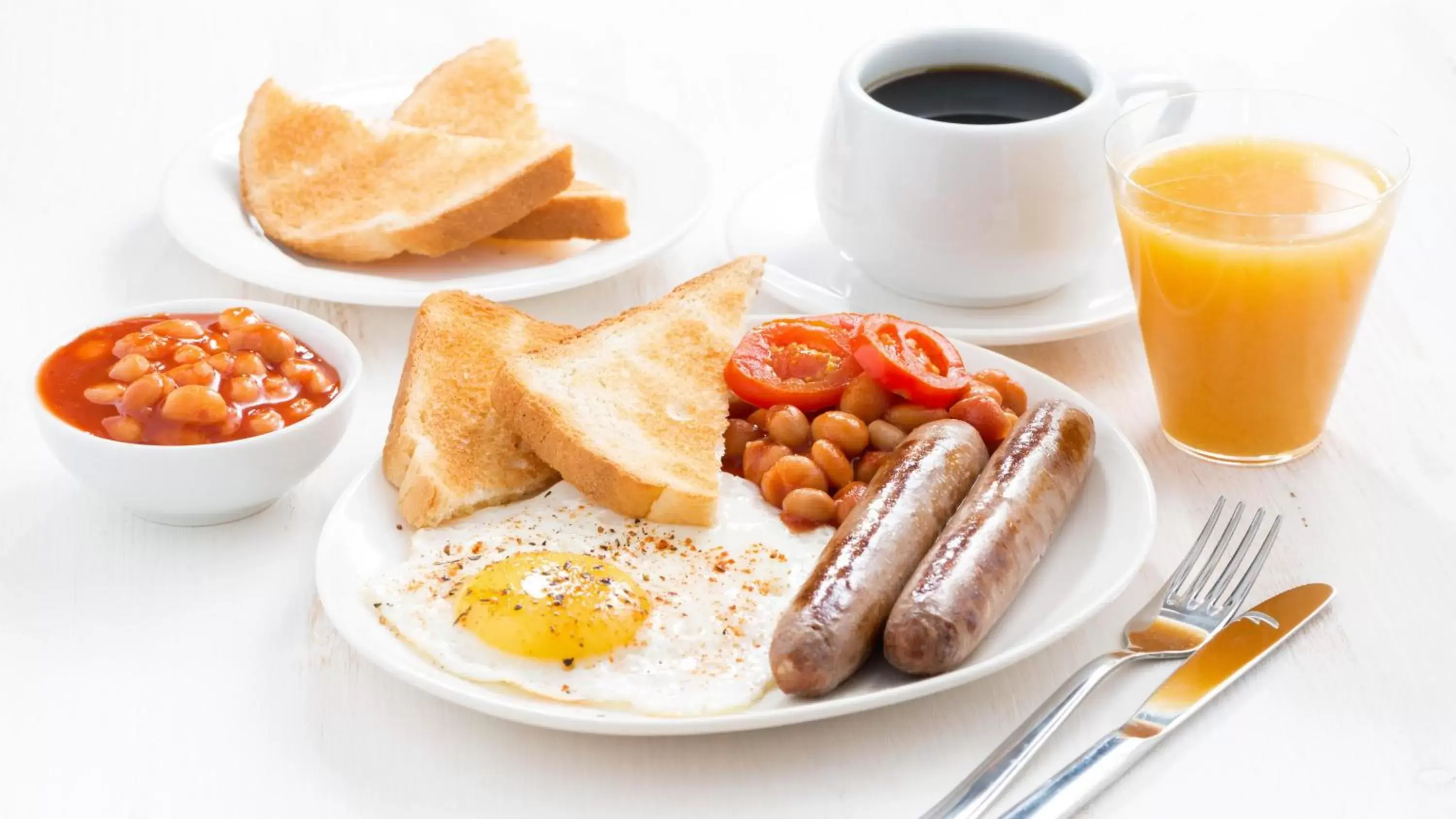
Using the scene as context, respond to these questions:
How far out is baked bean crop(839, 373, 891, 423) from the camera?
2781 mm

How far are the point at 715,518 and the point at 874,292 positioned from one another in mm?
978

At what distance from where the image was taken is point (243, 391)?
2645 mm

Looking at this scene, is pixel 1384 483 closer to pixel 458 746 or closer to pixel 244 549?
pixel 458 746

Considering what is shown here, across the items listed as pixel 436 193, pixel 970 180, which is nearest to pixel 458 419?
pixel 436 193

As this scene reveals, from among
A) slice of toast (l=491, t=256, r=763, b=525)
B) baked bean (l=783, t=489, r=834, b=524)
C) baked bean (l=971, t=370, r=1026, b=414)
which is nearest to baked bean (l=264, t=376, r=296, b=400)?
slice of toast (l=491, t=256, r=763, b=525)

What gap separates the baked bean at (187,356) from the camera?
2674 millimetres

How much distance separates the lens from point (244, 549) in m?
2.72

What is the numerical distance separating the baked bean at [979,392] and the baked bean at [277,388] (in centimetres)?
121

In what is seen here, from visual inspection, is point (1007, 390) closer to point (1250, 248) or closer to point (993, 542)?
point (1250, 248)

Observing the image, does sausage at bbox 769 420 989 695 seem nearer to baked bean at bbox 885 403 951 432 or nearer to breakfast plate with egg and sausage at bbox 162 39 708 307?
baked bean at bbox 885 403 951 432

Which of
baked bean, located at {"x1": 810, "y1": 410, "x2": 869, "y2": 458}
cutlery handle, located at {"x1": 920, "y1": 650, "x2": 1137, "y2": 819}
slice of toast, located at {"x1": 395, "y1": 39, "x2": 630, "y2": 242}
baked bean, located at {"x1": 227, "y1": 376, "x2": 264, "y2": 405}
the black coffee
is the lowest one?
cutlery handle, located at {"x1": 920, "y1": 650, "x2": 1137, "y2": 819}

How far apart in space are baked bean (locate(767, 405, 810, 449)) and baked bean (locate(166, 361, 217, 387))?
99 cm

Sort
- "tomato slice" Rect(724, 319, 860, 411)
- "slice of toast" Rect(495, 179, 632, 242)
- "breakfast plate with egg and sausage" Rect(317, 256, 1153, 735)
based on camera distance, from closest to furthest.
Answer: "breakfast plate with egg and sausage" Rect(317, 256, 1153, 735), "tomato slice" Rect(724, 319, 860, 411), "slice of toast" Rect(495, 179, 632, 242)

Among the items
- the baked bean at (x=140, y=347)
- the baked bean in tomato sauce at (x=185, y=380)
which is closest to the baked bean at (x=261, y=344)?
the baked bean in tomato sauce at (x=185, y=380)
